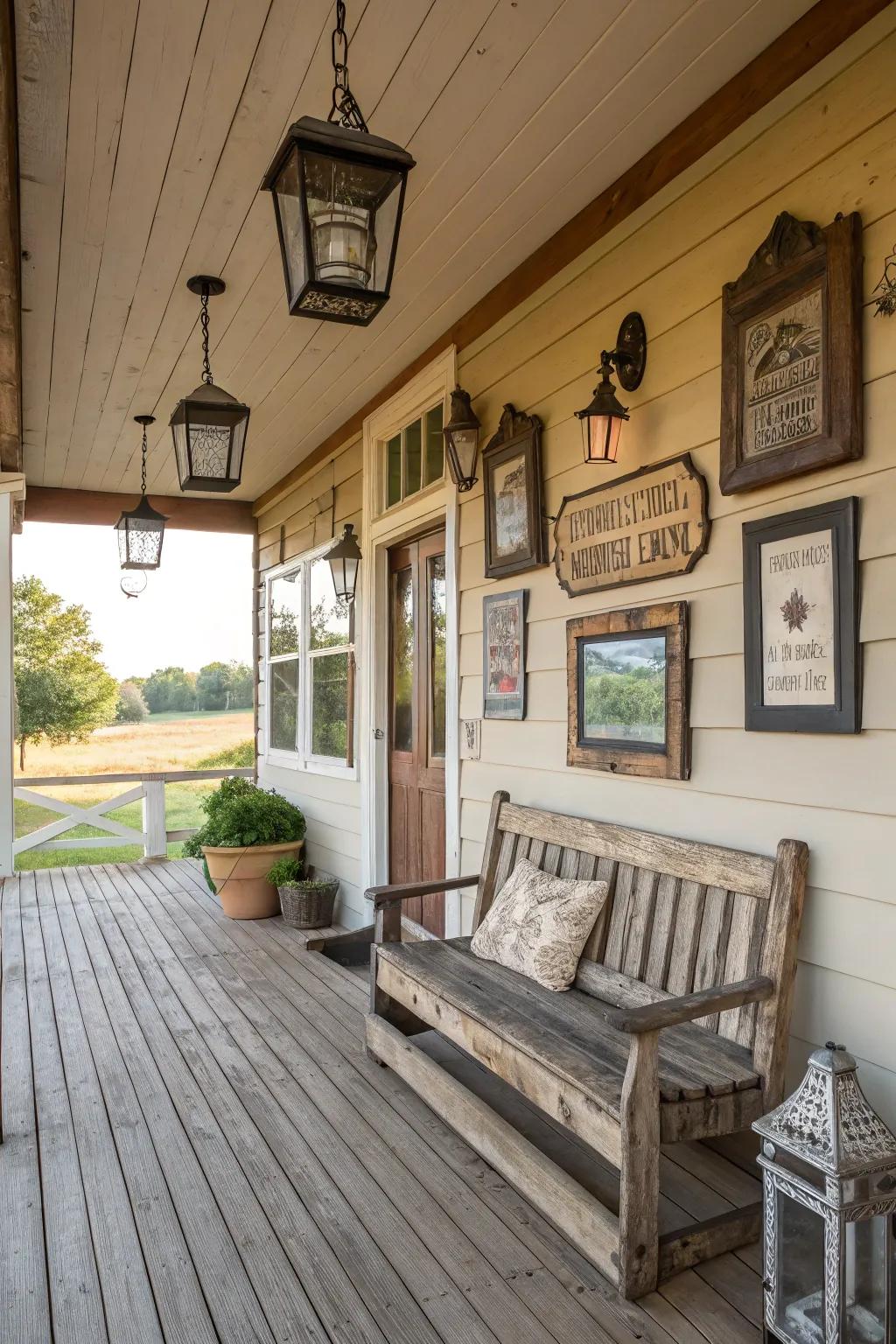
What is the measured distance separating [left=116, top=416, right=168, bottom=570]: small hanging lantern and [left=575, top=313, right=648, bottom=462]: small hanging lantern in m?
3.55

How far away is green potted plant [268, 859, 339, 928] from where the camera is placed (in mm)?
5055

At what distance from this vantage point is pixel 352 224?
1856 mm

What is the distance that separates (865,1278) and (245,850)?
4163 millimetres

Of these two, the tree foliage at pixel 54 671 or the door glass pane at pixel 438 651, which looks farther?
the tree foliage at pixel 54 671

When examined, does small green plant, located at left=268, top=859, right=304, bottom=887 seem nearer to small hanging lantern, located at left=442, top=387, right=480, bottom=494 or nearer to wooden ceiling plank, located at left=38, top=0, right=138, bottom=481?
→ small hanging lantern, located at left=442, top=387, right=480, bottom=494

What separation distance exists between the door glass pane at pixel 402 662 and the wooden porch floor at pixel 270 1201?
142 cm

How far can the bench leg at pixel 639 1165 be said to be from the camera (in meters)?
1.81

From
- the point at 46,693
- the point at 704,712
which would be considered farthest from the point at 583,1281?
the point at 46,693

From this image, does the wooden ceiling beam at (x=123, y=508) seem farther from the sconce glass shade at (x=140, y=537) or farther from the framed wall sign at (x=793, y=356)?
the framed wall sign at (x=793, y=356)

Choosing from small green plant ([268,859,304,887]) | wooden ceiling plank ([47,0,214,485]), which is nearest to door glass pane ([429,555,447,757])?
small green plant ([268,859,304,887])

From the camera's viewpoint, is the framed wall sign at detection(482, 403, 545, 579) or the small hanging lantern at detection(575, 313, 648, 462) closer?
the small hanging lantern at detection(575, 313, 648, 462)

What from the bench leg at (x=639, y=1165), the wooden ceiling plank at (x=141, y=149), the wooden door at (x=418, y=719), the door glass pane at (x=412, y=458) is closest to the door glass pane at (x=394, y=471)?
the door glass pane at (x=412, y=458)

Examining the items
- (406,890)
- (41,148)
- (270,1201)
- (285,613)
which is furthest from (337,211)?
(285,613)

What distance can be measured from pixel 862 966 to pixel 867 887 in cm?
18
